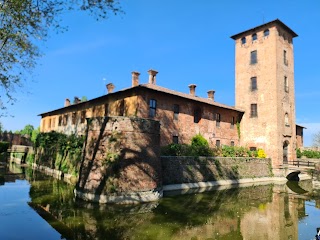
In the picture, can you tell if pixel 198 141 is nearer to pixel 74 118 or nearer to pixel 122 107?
pixel 122 107

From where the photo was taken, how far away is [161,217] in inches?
435

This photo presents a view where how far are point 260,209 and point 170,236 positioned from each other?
6.69 metres

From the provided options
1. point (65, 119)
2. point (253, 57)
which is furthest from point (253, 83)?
point (65, 119)

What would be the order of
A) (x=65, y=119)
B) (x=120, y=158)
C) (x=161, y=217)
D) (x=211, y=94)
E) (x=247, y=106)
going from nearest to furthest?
(x=161, y=217), (x=120, y=158), (x=247, y=106), (x=211, y=94), (x=65, y=119)

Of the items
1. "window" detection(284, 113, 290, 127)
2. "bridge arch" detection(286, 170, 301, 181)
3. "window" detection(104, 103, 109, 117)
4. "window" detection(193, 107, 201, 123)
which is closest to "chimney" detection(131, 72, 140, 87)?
"window" detection(104, 103, 109, 117)

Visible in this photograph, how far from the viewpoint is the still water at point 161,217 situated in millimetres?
9055

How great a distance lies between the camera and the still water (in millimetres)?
9055

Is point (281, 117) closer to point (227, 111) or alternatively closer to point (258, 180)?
point (227, 111)

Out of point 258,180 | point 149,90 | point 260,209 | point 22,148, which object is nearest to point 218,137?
point 258,180

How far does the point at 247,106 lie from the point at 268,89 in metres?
3.05

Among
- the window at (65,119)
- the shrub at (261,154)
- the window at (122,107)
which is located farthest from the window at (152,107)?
the window at (65,119)

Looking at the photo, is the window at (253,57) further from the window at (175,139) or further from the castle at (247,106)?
the window at (175,139)

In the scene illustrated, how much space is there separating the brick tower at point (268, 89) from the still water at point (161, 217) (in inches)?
472

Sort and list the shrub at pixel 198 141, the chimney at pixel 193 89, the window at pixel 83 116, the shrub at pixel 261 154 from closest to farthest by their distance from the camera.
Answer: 1. the shrub at pixel 198 141
2. the shrub at pixel 261 154
3. the chimney at pixel 193 89
4. the window at pixel 83 116
